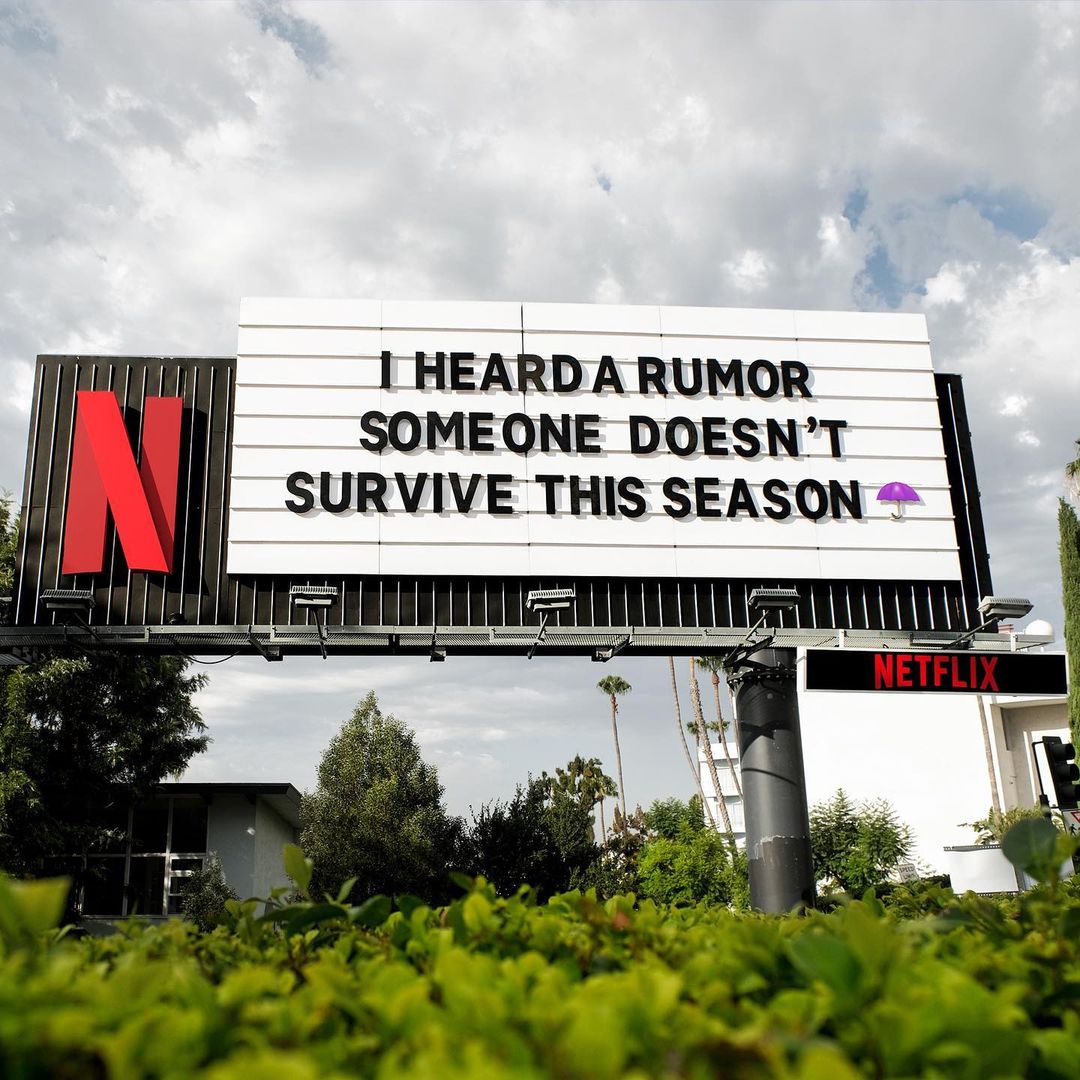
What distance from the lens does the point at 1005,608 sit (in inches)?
520

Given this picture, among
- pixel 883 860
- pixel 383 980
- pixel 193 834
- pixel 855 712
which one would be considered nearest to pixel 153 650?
pixel 383 980

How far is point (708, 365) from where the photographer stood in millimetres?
14250

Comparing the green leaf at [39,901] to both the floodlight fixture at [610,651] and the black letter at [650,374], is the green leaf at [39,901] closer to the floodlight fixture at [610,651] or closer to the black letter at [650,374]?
the floodlight fixture at [610,651]

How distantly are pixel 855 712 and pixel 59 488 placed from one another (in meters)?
36.3

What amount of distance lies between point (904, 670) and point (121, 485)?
9.48m

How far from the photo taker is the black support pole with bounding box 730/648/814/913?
1291 cm

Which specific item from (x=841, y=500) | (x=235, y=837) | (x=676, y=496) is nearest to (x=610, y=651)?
(x=676, y=496)

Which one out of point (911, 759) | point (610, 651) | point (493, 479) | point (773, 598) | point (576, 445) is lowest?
point (610, 651)

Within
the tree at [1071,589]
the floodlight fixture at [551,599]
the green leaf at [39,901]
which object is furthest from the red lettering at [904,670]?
the tree at [1071,589]

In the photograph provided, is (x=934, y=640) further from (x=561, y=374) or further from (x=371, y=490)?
(x=371, y=490)

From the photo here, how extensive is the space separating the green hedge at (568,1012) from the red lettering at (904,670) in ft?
33.3

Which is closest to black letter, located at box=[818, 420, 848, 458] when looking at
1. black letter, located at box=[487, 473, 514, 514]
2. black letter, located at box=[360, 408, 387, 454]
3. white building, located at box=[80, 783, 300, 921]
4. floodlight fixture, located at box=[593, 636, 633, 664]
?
floodlight fixture, located at box=[593, 636, 633, 664]

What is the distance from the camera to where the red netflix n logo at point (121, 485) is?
13.0m

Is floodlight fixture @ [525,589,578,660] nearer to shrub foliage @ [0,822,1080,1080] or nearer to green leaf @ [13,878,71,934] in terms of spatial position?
shrub foliage @ [0,822,1080,1080]
